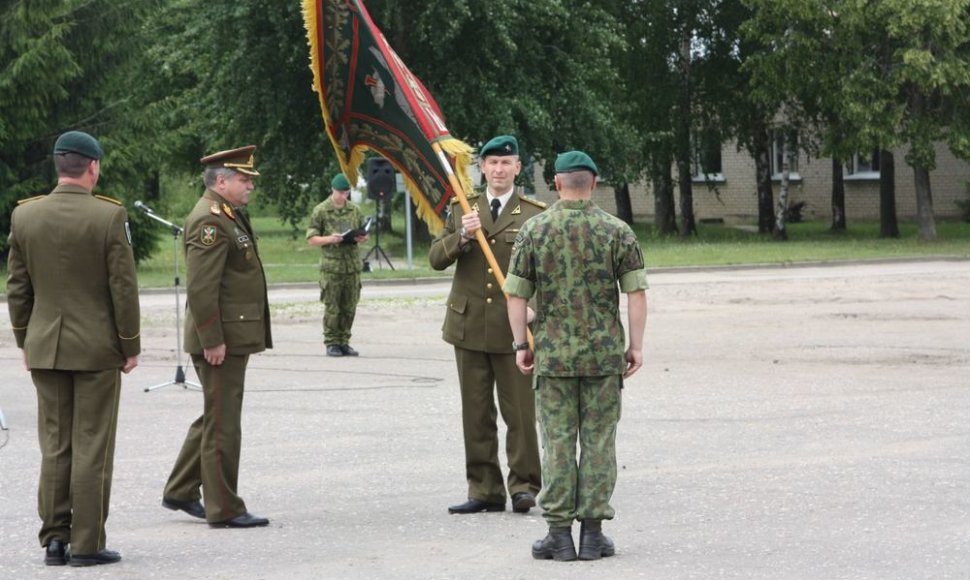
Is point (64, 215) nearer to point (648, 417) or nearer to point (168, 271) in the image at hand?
point (648, 417)

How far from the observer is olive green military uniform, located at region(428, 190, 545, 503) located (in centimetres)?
842

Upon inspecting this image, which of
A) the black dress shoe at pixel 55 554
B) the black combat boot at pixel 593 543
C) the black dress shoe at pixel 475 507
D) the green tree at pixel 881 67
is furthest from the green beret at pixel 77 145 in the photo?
the green tree at pixel 881 67

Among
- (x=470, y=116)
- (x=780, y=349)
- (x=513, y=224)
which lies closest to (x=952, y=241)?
(x=470, y=116)

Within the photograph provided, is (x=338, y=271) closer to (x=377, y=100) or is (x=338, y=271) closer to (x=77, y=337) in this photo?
(x=377, y=100)

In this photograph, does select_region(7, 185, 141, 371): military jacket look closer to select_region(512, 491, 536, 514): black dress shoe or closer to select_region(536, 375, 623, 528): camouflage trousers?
select_region(536, 375, 623, 528): camouflage trousers

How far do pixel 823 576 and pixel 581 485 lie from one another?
1.15 metres

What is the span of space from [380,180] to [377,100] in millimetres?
22587

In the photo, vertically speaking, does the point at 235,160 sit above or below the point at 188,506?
above

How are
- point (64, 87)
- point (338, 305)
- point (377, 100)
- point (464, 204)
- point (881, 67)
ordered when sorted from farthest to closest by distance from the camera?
point (881, 67), point (64, 87), point (338, 305), point (377, 100), point (464, 204)

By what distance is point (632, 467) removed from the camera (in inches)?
377

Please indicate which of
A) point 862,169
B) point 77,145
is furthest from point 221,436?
point 862,169

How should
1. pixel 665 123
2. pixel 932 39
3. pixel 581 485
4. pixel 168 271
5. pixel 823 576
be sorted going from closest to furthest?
pixel 823 576 → pixel 581 485 → pixel 168 271 → pixel 932 39 → pixel 665 123

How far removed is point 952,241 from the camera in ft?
135

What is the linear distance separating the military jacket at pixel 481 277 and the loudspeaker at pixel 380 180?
22951 mm
